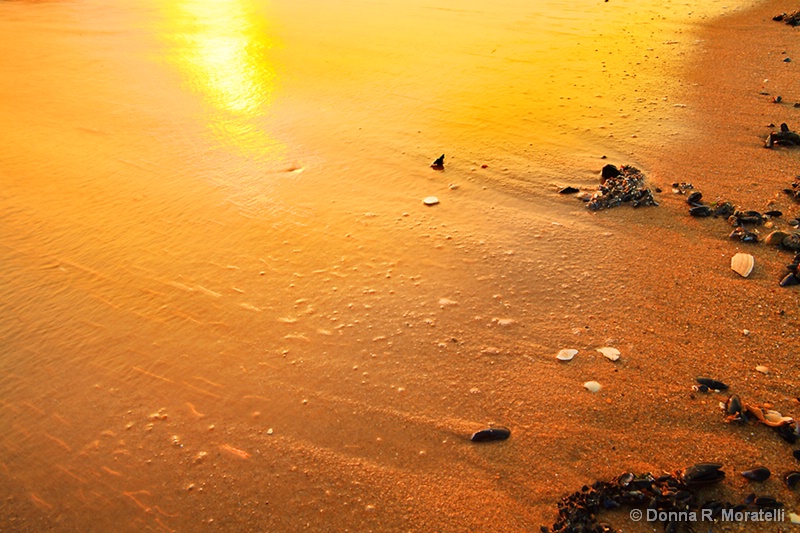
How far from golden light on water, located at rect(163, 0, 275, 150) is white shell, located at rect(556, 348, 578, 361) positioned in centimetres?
299

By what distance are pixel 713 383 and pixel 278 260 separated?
2314 millimetres

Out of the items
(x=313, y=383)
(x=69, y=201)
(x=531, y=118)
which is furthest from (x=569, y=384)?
(x=69, y=201)

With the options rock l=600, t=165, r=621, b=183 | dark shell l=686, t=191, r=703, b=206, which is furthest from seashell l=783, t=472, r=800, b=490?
rock l=600, t=165, r=621, b=183

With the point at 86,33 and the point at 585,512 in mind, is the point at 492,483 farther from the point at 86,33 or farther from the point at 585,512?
the point at 86,33

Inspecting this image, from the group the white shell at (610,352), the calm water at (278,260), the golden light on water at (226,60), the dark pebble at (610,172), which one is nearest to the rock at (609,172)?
the dark pebble at (610,172)

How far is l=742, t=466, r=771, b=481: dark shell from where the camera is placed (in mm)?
1946

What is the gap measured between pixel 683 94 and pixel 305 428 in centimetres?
478

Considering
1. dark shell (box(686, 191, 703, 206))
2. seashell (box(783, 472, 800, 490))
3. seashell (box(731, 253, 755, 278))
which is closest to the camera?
seashell (box(783, 472, 800, 490))

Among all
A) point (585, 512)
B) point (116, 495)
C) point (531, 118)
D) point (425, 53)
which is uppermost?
point (425, 53)

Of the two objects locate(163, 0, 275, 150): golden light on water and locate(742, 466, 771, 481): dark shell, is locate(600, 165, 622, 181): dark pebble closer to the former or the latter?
locate(742, 466, 771, 481): dark shell

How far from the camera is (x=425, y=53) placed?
6.24 meters

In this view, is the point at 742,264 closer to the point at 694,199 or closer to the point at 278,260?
the point at 694,199

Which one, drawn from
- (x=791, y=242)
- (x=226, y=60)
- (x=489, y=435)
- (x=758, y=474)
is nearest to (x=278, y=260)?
(x=489, y=435)

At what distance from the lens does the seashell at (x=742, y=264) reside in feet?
9.60
